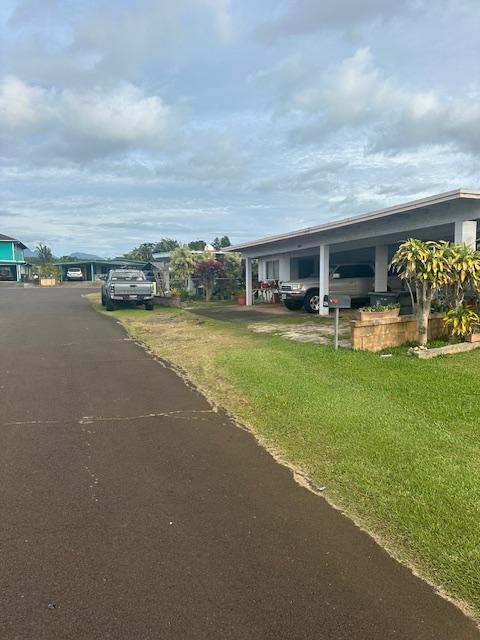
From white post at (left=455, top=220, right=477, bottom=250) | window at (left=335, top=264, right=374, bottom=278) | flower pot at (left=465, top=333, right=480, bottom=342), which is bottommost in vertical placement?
flower pot at (left=465, top=333, right=480, bottom=342)

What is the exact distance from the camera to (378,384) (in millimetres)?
6465

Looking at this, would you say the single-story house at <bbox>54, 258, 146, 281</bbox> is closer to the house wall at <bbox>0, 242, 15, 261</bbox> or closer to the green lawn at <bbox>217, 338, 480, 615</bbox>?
the house wall at <bbox>0, 242, 15, 261</bbox>

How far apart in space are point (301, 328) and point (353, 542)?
9.91 metres

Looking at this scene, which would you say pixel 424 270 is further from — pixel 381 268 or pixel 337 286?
pixel 337 286

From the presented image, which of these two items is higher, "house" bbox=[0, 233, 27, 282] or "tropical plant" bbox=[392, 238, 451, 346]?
"house" bbox=[0, 233, 27, 282]

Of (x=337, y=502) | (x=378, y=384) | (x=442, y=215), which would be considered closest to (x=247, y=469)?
(x=337, y=502)

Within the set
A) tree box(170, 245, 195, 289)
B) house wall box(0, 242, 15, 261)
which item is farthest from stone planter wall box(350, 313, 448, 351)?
house wall box(0, 242, 15, 261)

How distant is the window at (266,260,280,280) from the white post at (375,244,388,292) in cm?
756

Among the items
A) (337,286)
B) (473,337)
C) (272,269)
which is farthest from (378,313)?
(272,269)

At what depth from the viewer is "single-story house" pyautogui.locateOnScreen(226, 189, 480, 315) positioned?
10.3 m

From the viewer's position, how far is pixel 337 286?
17734 millimetres

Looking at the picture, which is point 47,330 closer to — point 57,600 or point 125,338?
point 125,338

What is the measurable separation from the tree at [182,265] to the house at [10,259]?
118 ft

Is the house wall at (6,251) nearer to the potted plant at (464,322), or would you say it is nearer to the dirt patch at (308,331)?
the dirt patch at (308,331)
